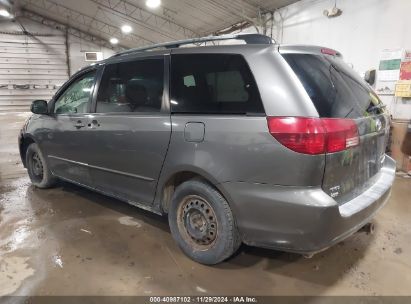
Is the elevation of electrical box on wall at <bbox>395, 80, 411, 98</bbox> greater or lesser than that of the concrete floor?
greater

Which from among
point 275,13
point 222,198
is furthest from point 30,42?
point 222,198

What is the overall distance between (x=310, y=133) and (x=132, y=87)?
161cm

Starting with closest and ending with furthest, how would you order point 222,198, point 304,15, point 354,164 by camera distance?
1. point 354,164
2. point 222,198
3. point 304,15

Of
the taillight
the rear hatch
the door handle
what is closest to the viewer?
the taillight

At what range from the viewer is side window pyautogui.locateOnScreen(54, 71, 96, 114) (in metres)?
3.14

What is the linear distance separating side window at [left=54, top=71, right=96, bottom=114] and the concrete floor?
1.12 meters

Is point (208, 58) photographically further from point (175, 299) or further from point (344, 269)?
point (344, 269)

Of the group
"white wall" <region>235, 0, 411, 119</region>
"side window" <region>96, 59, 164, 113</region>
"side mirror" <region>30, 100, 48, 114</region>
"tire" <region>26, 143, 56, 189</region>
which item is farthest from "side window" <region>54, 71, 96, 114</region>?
"white wall" <region>235, 0, 411, 119</region>

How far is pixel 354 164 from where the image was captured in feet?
6.57

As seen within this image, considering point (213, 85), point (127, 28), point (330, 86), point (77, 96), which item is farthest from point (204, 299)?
point (127, 28)

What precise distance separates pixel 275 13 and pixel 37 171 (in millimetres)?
7033

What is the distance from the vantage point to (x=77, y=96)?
132 inches

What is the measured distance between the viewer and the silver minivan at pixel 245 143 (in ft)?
5.98

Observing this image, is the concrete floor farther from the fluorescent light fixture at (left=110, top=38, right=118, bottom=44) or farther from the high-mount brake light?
the fluorescent light fixture at (left=110, top=38, right=118, bottom=44)
